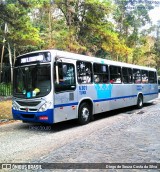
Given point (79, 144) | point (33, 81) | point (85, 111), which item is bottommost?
point (79, 144)

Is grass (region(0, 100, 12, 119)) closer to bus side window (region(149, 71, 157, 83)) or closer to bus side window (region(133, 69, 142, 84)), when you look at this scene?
bus side window (region(133, 69, 142, 84))

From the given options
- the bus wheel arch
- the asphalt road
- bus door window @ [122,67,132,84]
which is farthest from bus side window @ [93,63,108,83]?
the asphalt road

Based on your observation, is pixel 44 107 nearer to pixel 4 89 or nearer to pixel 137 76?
pixel 137 76

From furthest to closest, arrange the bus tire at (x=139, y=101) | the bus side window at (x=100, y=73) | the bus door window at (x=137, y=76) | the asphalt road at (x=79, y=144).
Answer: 1. the bus tire at (x=139, y=101)
2. the bus door window at (x=137, y=76)
3. the bus side window at (x=100, y=73)
4. the asphalt road at (x=79, y=144)

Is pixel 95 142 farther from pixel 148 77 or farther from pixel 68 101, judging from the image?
pixel 148 77

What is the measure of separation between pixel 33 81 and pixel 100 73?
373 centimetres

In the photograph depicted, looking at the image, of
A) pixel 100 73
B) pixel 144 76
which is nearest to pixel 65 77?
pixel 100 73

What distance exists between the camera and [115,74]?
1337 centimetres

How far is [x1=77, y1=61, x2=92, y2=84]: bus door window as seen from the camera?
407 inches

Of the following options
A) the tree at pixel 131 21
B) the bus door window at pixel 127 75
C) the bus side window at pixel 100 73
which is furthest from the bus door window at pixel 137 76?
the tree at pixel 131 21

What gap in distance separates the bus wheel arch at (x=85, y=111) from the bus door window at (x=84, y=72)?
0.86 meters

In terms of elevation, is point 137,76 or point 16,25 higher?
point 16,25

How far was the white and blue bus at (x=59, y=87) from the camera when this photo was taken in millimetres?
8914

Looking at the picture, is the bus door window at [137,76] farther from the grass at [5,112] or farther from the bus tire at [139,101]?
the grass at [5,112]
